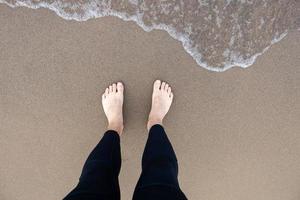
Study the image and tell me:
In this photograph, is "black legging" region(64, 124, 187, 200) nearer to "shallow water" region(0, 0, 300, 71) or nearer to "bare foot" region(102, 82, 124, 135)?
"bare foot" region(102, 82, 124, 135)

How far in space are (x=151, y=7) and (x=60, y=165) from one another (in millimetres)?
833

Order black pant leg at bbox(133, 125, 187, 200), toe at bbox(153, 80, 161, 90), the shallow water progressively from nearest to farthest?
black pant leg at bbox(133, 125, 187, 200) < the shallow water < toe at bbox(153, 80, 161, 90)

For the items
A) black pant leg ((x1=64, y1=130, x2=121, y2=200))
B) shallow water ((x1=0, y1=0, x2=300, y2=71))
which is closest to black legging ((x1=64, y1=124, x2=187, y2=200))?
black pant leg ((x1=64, y1=130, x2=121, y2=200))

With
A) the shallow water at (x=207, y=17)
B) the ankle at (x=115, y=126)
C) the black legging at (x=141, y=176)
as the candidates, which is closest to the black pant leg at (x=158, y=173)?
the black legging at (x=141, y=176)

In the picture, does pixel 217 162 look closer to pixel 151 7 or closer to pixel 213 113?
pixel 213 113

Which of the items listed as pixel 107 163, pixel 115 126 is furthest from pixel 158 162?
pixel 115 126

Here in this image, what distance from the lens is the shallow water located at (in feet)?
4.08

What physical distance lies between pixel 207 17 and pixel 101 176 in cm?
70

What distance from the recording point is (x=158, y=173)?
110 cm

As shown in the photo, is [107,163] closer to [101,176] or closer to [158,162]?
[101,176]

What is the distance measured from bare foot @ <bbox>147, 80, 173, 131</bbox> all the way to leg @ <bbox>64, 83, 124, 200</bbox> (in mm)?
134

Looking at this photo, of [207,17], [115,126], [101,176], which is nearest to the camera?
[101,176]

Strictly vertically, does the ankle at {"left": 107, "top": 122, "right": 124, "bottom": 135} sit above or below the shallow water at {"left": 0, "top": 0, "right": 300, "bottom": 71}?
below

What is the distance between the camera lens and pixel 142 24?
4.17 feet
